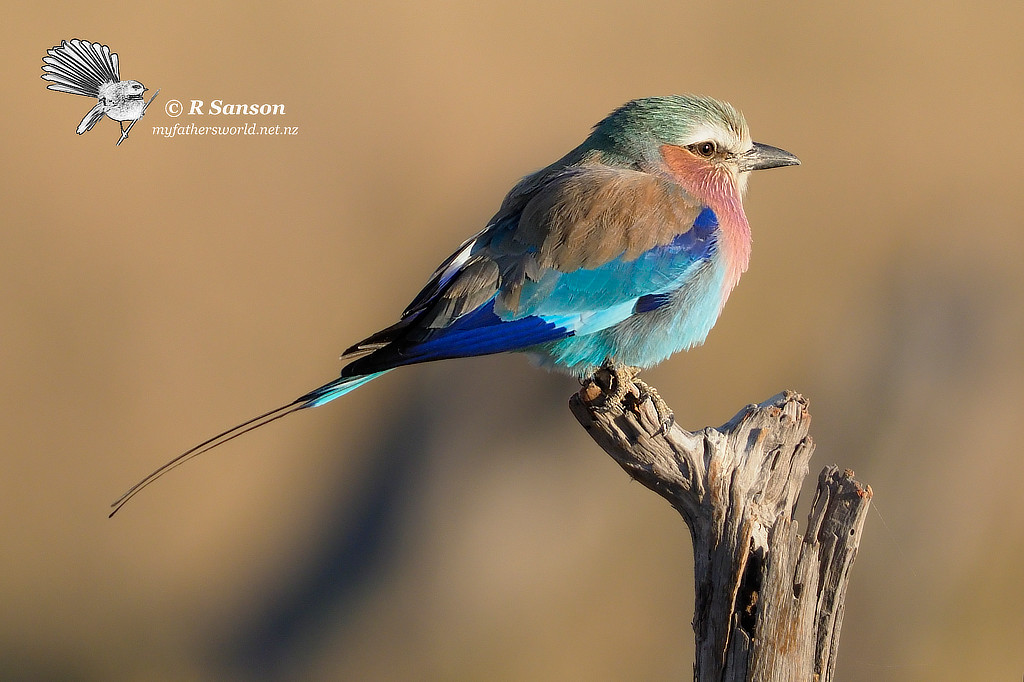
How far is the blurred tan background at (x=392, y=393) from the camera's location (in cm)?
727

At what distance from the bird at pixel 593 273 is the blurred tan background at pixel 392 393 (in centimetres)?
317

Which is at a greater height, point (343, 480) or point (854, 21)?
point (854, 21)

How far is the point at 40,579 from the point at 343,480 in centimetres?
262

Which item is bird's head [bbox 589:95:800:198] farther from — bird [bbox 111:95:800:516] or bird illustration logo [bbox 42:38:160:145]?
bird illustration logo [bbox 42:38:160:145]

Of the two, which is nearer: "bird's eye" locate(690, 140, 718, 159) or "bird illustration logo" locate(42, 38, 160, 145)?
"bird's eye" locate(690, 140, 718, 159)

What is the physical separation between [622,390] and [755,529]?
30.0 inches

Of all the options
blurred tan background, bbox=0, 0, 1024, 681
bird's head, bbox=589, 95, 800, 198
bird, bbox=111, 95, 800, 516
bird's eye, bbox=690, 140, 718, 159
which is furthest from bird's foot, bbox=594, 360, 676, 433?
blurred tan background, bbox=0, 0, 1024, 681

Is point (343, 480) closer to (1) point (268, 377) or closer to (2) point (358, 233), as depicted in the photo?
(1) point (268, 377)

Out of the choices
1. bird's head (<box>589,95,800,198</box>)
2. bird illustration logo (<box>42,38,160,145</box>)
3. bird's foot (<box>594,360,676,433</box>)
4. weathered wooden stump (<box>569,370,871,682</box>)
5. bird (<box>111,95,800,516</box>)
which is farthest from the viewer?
bird illustration logo (<box>42,38,160,145</box>)

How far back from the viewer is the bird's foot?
12.1 feet

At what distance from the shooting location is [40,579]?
8.16m

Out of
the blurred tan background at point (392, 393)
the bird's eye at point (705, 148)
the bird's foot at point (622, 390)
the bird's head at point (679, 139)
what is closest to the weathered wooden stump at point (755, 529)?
the bird's foot at point (622, 390)

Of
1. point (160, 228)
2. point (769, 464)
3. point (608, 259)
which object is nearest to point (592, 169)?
point (608, 259)

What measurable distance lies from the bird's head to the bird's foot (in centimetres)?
89
